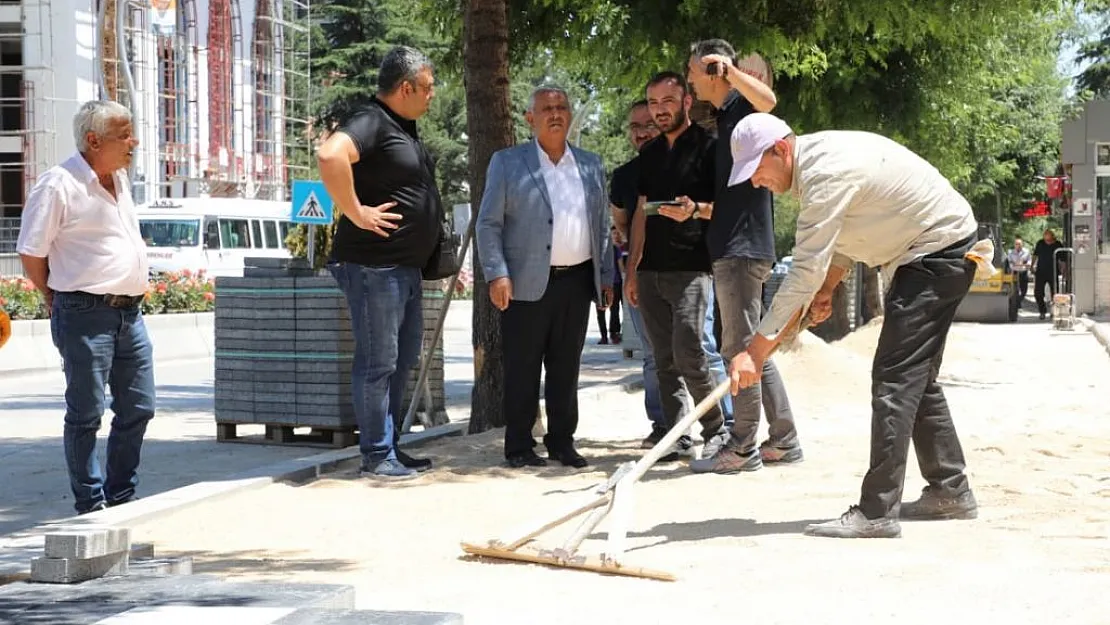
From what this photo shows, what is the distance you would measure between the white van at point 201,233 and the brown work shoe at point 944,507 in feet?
111

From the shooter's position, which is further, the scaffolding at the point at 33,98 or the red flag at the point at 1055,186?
the red flag at the point at 1055,186

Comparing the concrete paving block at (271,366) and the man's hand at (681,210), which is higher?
the man's hand at (681,210)

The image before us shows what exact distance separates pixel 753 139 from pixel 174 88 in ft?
158

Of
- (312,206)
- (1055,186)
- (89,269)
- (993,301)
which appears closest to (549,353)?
(89,269)

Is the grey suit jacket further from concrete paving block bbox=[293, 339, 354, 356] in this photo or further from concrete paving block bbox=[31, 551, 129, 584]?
concrete paving block bbox=[31, 551, 129, 584]

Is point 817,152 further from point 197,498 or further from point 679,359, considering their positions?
point 197,498

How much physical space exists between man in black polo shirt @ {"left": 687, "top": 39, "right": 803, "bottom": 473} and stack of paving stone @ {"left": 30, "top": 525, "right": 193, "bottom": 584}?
3886mm

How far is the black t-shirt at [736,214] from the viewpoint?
323 inches

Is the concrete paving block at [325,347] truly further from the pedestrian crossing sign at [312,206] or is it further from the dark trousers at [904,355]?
the pedestrian crossing sign at [312,206]

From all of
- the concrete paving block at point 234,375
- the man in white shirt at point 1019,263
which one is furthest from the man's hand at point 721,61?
the man in white shirt at point 1019,263

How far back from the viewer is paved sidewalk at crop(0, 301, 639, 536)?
8.24 metres

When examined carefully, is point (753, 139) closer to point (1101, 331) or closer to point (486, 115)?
point (486, 115)

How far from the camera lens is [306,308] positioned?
391 inches

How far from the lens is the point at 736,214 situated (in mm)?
8211
